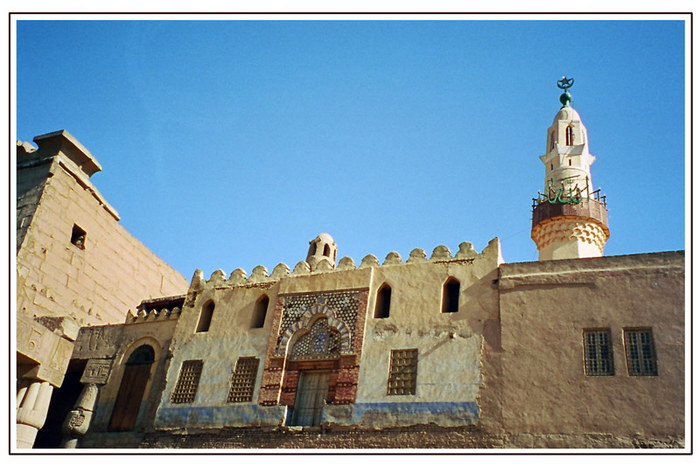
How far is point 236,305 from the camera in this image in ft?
56.6

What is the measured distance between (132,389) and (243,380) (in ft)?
10.2

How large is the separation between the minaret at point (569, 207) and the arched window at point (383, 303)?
4.77 metres

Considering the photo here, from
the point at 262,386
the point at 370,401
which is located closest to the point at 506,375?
Answer: the point at 370,401

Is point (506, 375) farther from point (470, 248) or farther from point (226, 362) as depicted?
point (226, 362)

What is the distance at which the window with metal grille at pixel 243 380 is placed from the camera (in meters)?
15.5

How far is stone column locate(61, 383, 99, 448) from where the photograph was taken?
16.4m

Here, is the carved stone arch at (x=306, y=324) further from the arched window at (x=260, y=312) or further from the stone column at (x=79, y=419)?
the stone column at (x=79, y=419)

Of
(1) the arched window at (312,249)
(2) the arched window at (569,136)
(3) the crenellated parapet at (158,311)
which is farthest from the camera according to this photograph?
(1) the arched window at (312,249)

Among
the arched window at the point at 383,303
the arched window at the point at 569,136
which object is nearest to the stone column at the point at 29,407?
the arched window at the point at 383,303

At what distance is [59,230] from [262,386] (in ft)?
25.0

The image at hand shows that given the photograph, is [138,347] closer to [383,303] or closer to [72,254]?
[72,254]

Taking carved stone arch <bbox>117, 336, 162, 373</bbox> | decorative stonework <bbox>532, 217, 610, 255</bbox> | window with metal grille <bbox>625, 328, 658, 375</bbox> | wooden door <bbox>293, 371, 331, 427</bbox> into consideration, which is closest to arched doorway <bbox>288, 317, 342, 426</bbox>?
wooden door <bbox>293, 371, 331, 427</bbox>

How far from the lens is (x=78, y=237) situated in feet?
65.5

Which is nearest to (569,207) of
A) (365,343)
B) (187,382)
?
(365,343)
